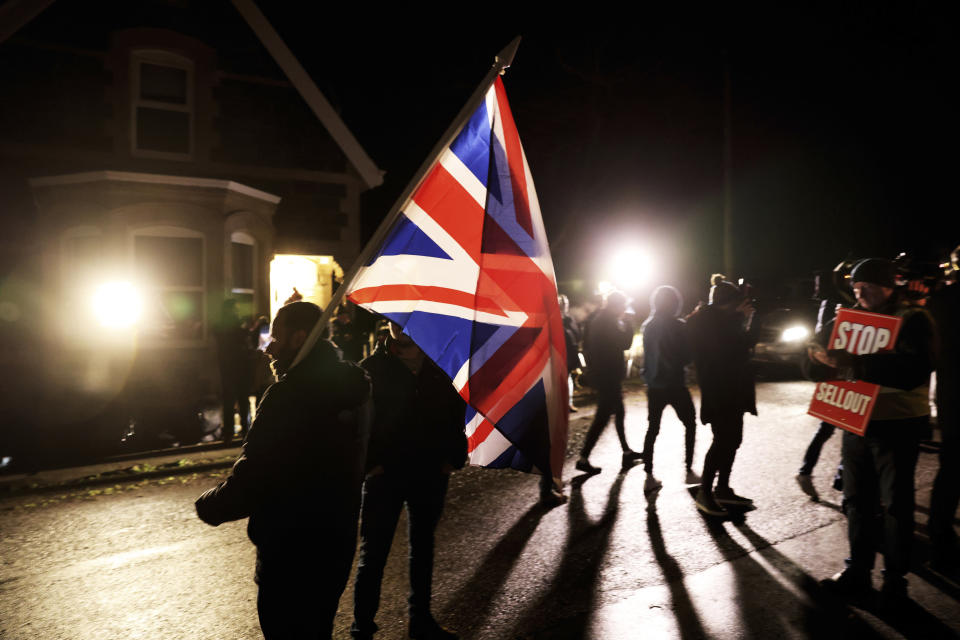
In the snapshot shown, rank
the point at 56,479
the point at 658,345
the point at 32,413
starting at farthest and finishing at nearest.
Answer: the point at 32,413 < the point at 56,479 < the point at 658,345

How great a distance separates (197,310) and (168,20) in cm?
507

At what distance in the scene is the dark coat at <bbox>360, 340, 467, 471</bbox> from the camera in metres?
3.11

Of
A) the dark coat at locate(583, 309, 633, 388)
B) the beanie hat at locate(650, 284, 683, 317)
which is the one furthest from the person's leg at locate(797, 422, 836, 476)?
the dark coat at locate(583, 309, 633, 388)

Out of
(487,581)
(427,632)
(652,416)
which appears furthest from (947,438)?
(427,632)

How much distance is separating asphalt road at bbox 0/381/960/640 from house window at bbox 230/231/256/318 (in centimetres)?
491

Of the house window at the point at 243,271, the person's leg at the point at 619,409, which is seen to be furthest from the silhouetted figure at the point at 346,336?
the person's leg at the point at 619,409

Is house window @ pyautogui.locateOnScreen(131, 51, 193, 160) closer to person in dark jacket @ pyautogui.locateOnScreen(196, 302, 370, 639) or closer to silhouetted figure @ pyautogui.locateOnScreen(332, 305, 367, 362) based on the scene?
silhouetted figure @ pyautogui.locateOnScreen(332, 305, 367, 362)

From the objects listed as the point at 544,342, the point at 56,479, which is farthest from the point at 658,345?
the point at 56,479

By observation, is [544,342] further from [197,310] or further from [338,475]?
[197,310]

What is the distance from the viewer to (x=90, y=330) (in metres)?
9.27

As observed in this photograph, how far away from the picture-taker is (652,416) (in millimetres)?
6016

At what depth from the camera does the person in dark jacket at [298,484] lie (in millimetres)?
2186

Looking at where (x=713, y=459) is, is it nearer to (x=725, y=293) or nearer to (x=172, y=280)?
(x=725, y=293)

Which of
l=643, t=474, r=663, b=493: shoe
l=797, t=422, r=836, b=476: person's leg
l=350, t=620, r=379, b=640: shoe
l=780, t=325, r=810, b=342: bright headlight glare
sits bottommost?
l=643, t=474, r=663, b=493: shoe
